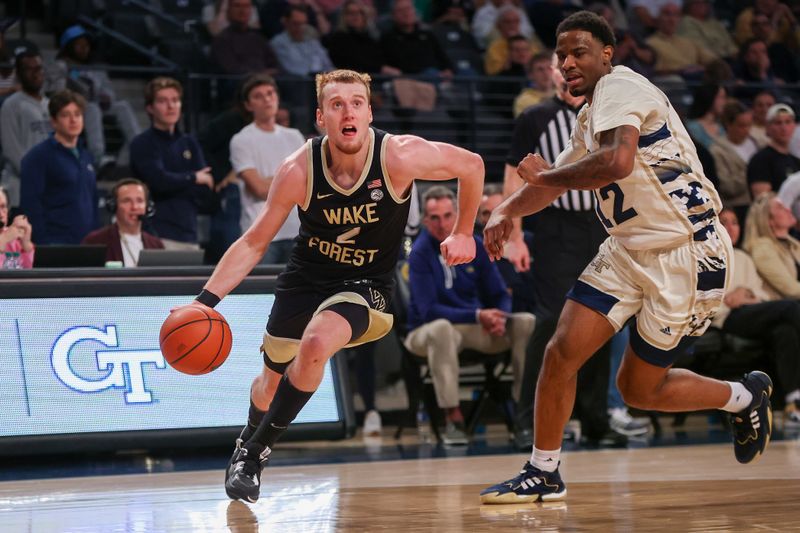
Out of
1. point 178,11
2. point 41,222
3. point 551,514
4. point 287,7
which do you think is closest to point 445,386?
point 41,222

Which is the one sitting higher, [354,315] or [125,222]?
[125,222]

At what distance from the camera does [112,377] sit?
22.5ft

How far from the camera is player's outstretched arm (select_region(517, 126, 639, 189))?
4504mm

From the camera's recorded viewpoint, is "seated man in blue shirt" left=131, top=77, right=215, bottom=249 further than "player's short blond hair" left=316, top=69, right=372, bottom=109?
Yes

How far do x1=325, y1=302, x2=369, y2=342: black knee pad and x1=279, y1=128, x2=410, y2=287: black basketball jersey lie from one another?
0.19 meters

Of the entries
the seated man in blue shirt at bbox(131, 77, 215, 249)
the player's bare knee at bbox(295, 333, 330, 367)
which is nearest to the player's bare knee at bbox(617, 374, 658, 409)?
the player's bare knee at bbox(295, 333, 330, 367)

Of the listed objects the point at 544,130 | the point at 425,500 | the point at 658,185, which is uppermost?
the point at 544,130

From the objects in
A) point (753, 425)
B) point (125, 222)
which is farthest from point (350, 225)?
point (125, 222)

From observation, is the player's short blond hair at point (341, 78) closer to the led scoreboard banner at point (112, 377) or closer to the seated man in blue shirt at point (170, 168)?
the led scoreboard banner at point (112, 377)

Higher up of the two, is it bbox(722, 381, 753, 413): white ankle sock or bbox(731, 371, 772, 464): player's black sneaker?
bbox(722, 381, 753, 413): white ankle sock

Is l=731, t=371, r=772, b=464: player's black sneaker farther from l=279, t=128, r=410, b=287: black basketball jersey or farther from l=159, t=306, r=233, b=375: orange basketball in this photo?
l=159, t=306, r=233, b=375: orange basketball

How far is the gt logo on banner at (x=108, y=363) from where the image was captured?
6.77 metres

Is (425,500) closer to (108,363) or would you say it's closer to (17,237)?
(108,363)

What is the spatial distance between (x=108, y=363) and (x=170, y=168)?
211 centimetres
